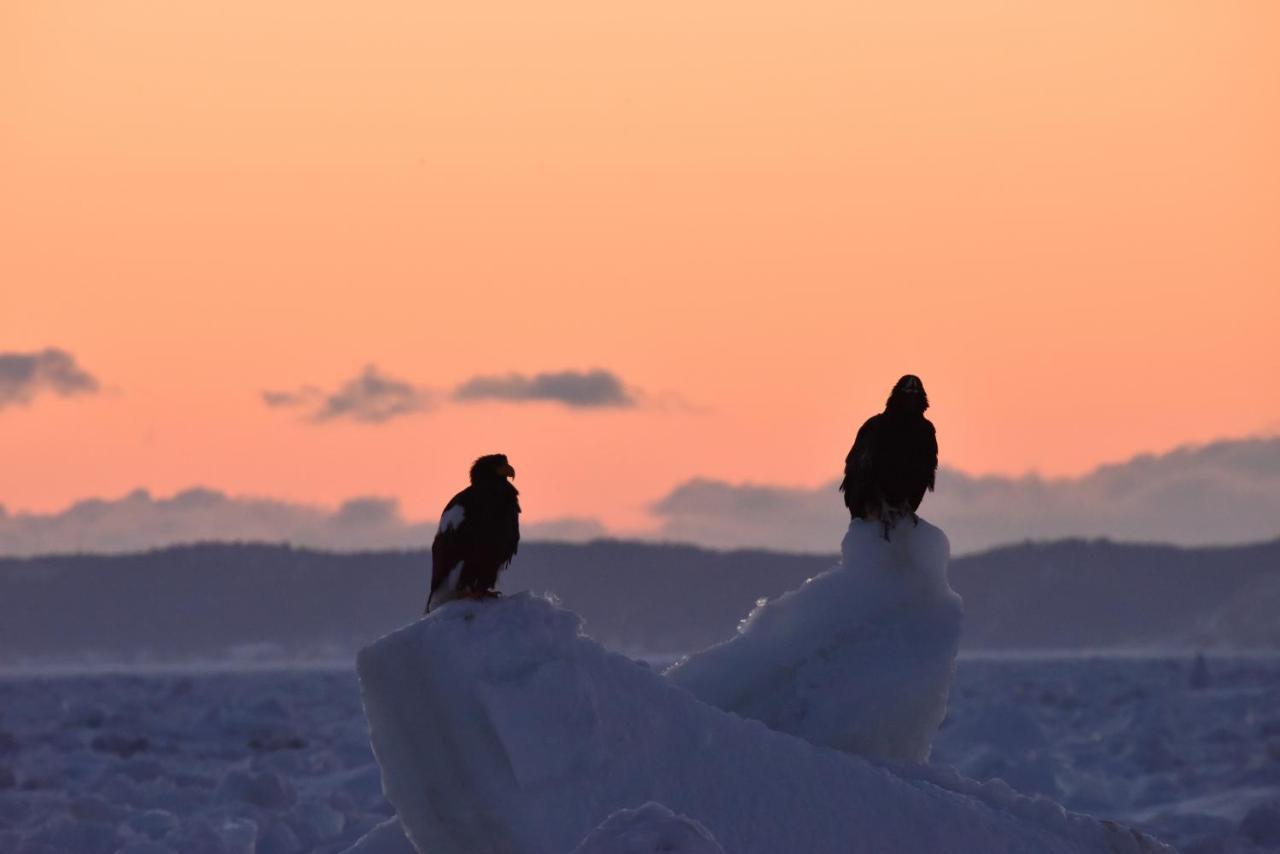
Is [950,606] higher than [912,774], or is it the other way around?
→ [950,606]

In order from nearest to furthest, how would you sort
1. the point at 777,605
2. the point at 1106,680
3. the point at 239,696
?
1. the point at 777,605
2. the point at 239,696
3. the point at 1106,680

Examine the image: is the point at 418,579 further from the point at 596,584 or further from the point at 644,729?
the point at 644,729

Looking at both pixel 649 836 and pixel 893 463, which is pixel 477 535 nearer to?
pixel 893 463

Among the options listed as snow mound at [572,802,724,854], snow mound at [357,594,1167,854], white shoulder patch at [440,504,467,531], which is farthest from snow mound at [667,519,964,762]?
snow mound at [572,802,724,854]

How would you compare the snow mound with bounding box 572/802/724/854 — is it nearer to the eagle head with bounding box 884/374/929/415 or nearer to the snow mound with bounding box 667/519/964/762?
the snow mound with bounding box 667/519/964/762

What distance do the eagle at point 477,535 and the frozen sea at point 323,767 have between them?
7.43 meters

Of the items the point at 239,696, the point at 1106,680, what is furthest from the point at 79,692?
the point at 1106,680

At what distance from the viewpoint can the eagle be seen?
8.87 m

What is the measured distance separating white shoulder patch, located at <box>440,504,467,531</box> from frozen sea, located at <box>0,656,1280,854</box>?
736 cm

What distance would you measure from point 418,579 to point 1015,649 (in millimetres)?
35852

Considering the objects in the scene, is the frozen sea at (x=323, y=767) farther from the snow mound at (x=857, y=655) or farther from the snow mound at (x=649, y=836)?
the snow mound at (x=649, y=836)

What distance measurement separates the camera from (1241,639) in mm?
116812

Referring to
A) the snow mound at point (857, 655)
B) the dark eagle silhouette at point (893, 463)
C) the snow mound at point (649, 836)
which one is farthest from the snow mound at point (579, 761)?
the dark eagle silhouette at point (893, 463)

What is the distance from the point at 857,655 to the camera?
367 inches
